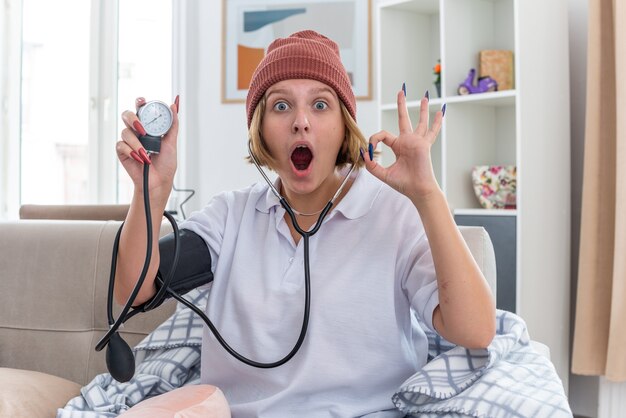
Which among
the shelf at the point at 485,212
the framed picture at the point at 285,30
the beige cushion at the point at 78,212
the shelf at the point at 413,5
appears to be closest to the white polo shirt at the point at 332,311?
the beige cushion at the point at 78,212

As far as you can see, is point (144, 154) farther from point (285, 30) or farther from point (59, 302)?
point (285, 30)

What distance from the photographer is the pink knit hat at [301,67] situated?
1280mm

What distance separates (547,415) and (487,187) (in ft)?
5.43

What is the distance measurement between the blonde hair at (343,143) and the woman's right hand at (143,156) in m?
0.21

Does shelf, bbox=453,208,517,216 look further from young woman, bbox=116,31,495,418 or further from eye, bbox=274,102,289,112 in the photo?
eye, bbox=274,102,289,112

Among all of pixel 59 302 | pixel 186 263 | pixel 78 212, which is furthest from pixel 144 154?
pixel 78 212

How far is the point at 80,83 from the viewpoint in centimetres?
406

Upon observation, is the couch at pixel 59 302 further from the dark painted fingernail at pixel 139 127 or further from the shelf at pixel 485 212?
the shelf at pixel 485 212

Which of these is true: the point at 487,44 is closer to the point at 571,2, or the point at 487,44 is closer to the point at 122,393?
the point at 571,2

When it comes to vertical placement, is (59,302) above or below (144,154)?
below

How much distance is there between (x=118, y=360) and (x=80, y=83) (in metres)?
3.21

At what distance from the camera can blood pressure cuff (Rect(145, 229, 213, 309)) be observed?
1.26 metres

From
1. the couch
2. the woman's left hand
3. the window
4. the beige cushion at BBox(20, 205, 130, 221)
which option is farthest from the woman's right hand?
the window

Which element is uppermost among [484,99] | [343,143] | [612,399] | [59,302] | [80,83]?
[80,83]
